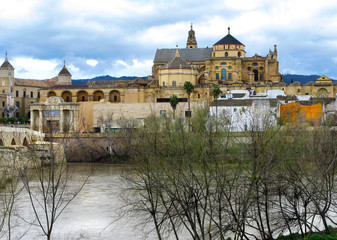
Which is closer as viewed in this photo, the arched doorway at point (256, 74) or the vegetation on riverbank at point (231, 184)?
the vegetation on riverbank at point (231, 184)

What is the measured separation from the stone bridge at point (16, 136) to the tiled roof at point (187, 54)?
39.7m

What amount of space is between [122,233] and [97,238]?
1.14 m

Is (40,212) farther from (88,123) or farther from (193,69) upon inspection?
(193,69)

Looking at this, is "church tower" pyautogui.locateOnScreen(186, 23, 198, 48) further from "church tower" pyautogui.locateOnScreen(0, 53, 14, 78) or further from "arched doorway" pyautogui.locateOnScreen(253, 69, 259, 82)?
"church tower" pyautogui.locateOnScreen(0, 53, 14, 78)

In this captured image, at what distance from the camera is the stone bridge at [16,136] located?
57969mm

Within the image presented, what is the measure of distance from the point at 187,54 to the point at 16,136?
167 ft

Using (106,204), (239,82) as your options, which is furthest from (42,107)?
(106,204)

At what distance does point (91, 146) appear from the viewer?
239ft

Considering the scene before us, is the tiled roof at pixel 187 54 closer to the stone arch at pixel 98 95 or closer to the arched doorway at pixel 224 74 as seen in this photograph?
the arched doorway at pixel 224 74

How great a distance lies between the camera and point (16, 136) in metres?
61.5

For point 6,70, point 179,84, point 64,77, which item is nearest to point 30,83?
point 6,70

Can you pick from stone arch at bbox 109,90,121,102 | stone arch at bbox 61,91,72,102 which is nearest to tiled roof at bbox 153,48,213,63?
stone arch at bbox 109,90,121,102

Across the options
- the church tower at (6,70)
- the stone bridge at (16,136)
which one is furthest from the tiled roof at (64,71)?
the stone bridge at (16,136)

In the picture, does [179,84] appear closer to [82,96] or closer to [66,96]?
[82,96]
